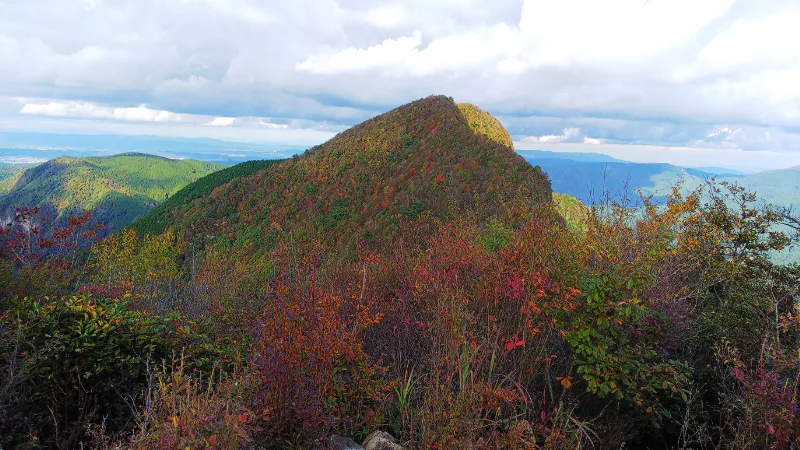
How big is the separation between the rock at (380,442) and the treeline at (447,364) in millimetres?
140

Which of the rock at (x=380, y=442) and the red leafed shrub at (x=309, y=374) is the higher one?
the red leafed shrub at (x=309, y=374)

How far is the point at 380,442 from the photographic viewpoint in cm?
339

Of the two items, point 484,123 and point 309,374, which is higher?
point 484,123

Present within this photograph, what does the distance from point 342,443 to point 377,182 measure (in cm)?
4216

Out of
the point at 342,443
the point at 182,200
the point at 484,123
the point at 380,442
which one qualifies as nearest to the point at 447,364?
the point at 380,442

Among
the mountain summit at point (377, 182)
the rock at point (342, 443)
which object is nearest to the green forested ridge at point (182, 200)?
the mountain summit at point (377, 182)

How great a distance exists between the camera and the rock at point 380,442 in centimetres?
337

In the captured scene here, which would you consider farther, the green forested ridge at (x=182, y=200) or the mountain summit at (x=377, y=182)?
the green forested ridge at (x=182, y=200)

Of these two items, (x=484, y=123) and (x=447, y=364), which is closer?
(x=447, y=364)

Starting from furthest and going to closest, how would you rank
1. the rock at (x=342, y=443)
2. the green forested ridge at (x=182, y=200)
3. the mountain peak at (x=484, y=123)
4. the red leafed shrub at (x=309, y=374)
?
the green forested ridge at (x=182, y=200)
the mountain peak at (x=484, y=123)
the rock at (x=342, y=443)
the red leafed shrub at (x=309, y=374)

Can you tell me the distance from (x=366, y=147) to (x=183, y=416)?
5238cm

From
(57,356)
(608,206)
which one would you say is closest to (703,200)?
(608,206)

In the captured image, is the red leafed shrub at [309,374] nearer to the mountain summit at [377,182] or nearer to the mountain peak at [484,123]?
the mountain summit at [377,182]

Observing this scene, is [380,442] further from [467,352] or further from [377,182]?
[377,182]
